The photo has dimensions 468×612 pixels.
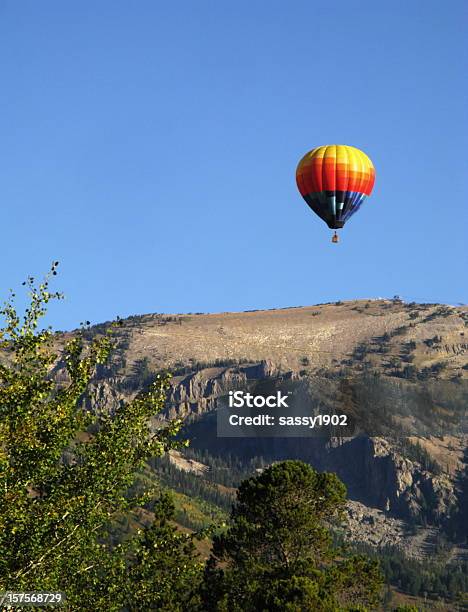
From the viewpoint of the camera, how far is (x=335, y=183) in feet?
424

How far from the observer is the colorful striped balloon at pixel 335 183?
422 feet

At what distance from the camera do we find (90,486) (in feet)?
108

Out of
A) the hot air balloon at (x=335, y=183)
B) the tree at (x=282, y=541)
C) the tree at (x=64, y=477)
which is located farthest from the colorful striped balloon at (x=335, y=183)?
the tree at (x=64, y=477)

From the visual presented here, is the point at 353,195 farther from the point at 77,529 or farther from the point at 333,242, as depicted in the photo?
the point at 77,529

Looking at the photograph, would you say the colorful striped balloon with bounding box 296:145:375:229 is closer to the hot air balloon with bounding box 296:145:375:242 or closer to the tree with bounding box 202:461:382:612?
the hot air balloon with bounding box 296:145:375:242

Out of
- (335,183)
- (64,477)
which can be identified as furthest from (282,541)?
(335,183)

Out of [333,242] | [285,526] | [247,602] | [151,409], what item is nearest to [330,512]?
[285,526]

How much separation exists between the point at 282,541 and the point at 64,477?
50.8 m

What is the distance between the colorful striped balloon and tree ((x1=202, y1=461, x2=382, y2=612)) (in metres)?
49.1

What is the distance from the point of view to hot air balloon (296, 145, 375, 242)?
129 meters

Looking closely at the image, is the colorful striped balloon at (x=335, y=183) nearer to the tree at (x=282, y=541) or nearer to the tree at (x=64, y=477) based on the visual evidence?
the tree at (x=282, y=541)

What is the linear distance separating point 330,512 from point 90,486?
53396 mm

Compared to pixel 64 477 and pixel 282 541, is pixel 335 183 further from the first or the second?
pixel 64 477

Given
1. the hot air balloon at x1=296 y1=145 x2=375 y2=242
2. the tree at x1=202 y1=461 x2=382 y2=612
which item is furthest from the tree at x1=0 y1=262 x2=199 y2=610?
the hot air balloon at x1=296 y1=145 x2=375 y2=242
